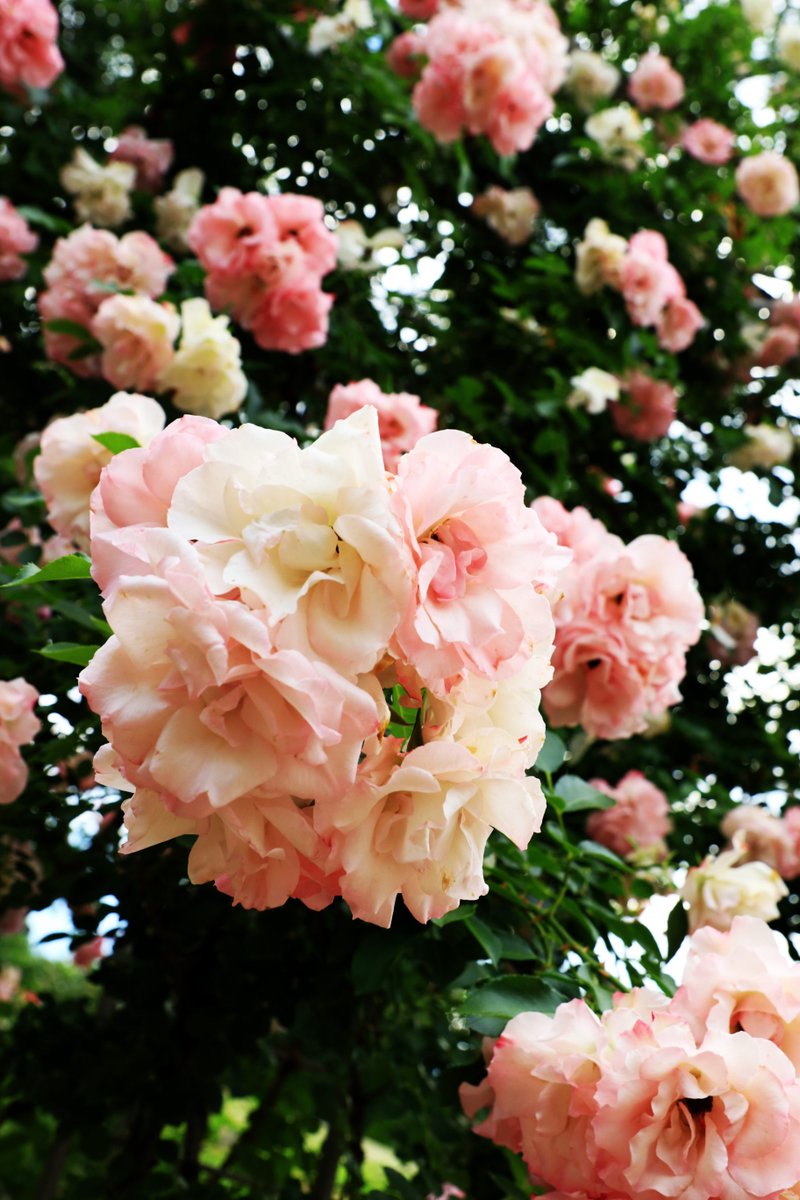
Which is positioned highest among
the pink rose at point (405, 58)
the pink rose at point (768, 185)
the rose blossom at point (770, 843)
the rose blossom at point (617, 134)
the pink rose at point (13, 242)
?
the pink rose at point (405, 58)

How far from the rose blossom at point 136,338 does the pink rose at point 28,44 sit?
97cm

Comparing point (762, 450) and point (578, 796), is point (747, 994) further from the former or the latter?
point (762, 450)

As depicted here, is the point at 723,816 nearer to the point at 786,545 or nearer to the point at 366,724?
the point at 786,545

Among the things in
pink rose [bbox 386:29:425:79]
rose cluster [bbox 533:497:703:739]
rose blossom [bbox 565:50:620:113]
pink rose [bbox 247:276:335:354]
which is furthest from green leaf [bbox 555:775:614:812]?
rose blossom [bbox 565:50:620:113]

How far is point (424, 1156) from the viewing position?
172 centimetres

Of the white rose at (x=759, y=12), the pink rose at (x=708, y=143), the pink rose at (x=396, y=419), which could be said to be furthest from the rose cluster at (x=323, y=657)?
the white rose at (x=759, y=12)

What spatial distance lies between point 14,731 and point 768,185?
199cm


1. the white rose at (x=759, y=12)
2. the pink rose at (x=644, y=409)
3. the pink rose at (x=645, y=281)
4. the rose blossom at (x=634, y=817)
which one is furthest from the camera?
the white rose at (x=759, y=12)

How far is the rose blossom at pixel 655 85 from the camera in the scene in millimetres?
2445

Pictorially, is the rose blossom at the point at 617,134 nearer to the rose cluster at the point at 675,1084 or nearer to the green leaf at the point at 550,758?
the green leaf at the point at 550,758

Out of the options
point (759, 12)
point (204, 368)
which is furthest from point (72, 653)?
point (759, 12)

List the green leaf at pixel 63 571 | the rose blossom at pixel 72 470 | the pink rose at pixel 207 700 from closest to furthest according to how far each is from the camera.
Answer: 1. the pink rose at pixel 207 700
2. the green leaf at pixel 63 571
3. the rose blossom at pixel 72 470

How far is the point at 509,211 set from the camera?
2.12 meters

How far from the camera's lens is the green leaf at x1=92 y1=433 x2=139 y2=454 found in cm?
89
